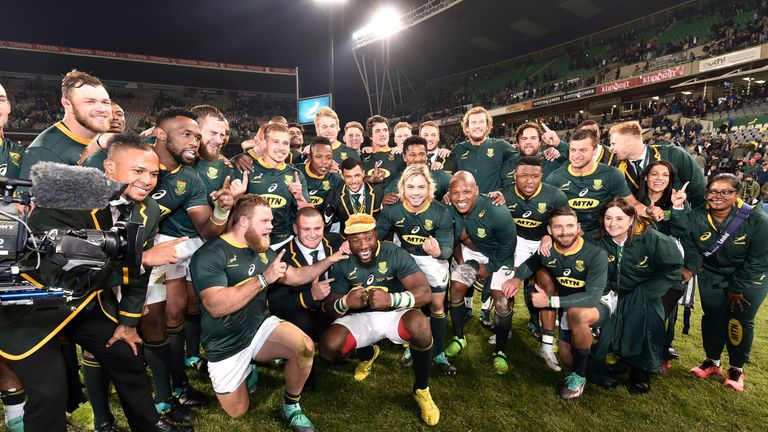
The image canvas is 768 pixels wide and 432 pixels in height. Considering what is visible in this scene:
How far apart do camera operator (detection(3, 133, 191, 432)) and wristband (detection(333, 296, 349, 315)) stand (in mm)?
1542

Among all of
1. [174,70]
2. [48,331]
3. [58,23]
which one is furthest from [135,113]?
[48,331]

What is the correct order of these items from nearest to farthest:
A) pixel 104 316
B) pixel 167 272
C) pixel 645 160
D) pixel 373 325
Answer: pixel 104 316 < pixel 167 272 < pixel 373 325 < pixel 645 160

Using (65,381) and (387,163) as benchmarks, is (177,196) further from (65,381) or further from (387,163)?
(387,163)

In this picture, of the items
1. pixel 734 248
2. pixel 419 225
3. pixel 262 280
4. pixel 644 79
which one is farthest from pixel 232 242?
pixel 644 79

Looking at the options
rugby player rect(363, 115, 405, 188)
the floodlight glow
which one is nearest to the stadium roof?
the floodlight glow

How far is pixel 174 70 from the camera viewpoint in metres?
28.6

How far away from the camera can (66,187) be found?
149 centimetres

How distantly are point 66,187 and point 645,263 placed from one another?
175 inches

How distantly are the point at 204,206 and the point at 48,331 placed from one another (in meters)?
1.53

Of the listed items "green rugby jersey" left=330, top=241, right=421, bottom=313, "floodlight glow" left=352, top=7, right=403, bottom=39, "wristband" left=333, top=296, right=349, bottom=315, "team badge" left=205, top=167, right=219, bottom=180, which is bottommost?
"wristband" left=333, top=296, right=349, bottom=315

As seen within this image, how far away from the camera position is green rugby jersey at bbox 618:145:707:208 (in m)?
4.29

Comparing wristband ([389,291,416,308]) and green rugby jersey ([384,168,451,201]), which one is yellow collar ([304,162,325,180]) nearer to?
green rugby jersey ([384,168,451,201])

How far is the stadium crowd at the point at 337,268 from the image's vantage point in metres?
2.34

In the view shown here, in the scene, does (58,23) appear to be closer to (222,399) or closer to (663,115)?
(222,399)
